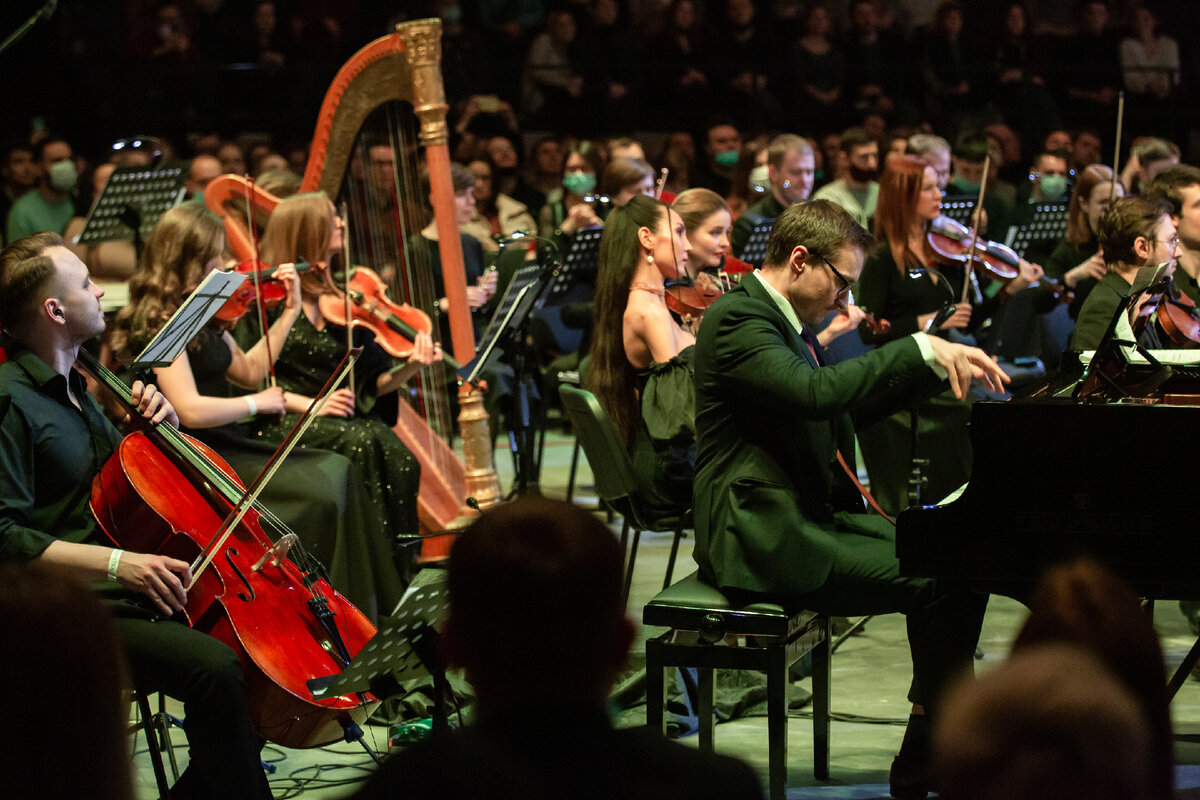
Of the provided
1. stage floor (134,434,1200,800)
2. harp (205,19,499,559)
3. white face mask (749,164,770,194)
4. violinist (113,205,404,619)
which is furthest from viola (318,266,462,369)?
white face mask (749,164,770,194)

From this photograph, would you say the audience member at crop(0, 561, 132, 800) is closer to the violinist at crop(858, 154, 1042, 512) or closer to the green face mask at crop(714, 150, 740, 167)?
the violinist at crop(858, 154, 1042, 512)

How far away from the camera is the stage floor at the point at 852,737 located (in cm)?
336

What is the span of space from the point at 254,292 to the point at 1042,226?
13.9ft

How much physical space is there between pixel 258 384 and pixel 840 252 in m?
2.04

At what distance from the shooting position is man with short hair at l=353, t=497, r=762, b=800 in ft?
4.45

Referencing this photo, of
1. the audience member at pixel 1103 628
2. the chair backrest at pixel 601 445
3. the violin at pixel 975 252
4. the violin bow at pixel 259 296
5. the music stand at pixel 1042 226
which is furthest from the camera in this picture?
the music stand at pixel 1042 226

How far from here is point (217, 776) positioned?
8.63ft

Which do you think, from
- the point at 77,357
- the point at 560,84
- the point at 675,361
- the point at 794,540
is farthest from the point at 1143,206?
the point at 560,84

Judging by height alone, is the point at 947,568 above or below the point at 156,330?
below

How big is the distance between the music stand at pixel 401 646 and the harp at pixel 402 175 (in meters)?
2.37

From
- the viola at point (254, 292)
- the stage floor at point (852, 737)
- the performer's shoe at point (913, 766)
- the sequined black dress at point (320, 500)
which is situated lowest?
the stage floor at point (852, 737)

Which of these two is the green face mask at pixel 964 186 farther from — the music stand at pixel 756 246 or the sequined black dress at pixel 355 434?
the sequined black dress at pixel 355 434

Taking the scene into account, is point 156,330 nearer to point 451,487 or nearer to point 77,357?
point 77,357

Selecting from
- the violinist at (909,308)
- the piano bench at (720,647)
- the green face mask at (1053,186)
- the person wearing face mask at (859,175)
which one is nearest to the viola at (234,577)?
the piano bench at (720,647)
